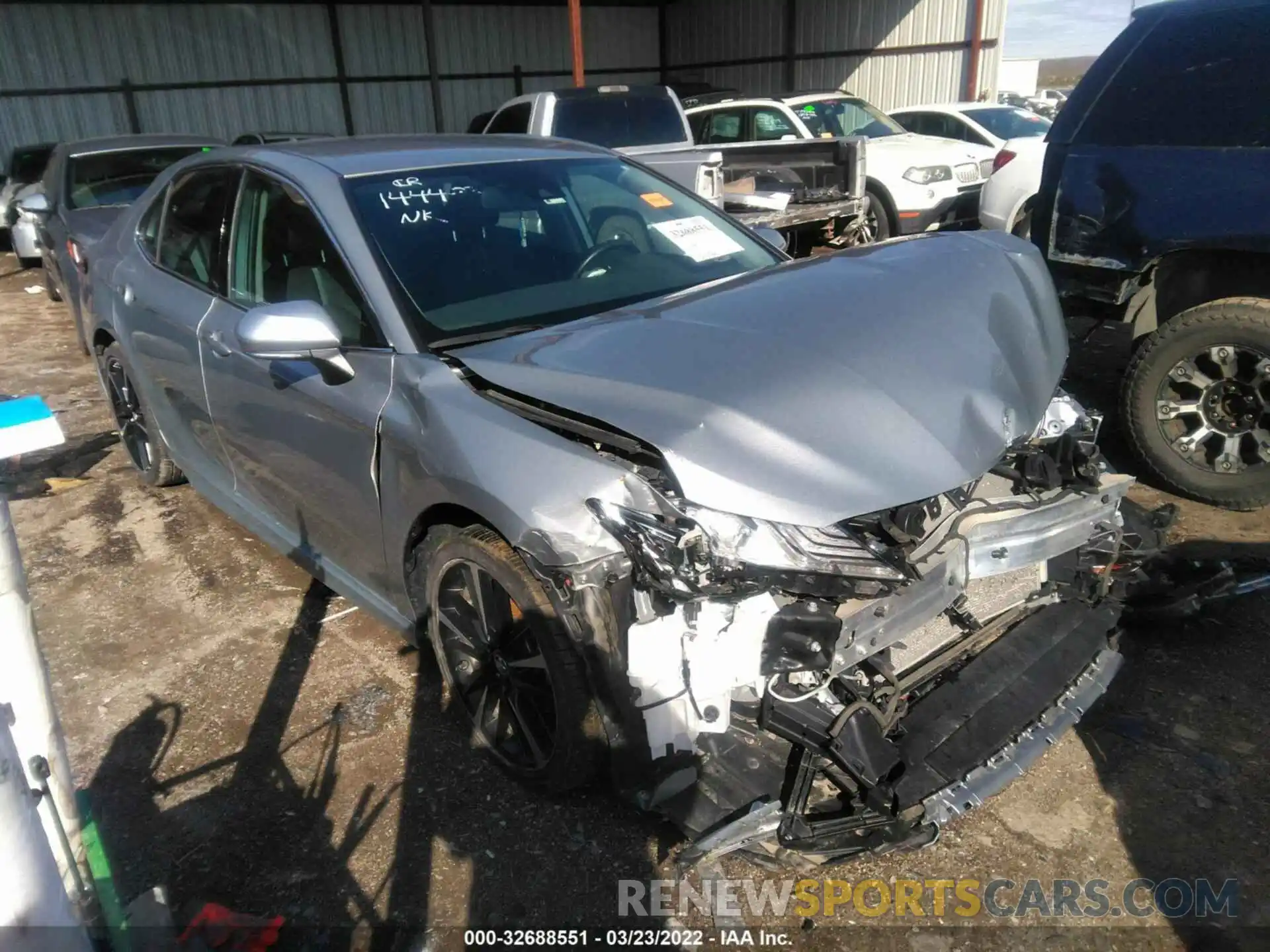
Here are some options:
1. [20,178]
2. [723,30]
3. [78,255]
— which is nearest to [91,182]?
[78,255]

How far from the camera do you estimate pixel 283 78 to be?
19266 millimetres

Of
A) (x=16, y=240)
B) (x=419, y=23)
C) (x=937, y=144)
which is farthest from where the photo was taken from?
(x=419, y=23)

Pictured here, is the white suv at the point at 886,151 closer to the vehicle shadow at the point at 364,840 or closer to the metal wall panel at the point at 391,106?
the vehicle shadow at the point at 364,840

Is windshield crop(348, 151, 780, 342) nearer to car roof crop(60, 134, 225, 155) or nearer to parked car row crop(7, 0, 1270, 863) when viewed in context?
parked car row crop(7, 0, 1270, 863)

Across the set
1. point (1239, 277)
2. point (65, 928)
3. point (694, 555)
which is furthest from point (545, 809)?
point (1239, 277)

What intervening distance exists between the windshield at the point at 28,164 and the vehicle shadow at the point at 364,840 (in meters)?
13.3

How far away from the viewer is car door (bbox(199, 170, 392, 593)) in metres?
2.79

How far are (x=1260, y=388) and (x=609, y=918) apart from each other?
136 inches

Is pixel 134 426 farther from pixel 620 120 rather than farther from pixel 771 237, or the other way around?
pixel 620 120

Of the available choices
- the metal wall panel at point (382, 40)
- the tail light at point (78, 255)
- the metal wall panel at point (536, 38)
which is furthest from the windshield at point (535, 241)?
the metal wall panel at point (536, 38)

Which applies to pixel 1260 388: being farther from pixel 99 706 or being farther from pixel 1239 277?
pixel 99 706

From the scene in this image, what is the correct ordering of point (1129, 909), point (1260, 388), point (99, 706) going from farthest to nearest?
point (1260, 388) < point (99, 706) < point (1129, 909)

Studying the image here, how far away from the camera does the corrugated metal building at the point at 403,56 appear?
1706 cm

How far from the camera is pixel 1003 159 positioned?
8.30m
